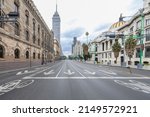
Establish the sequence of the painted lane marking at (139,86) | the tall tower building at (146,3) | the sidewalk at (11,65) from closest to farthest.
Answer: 1. the painted lane marking at (139,86)
2. the sidewalk at (11,65)
3. the tall tower building at (146,3)

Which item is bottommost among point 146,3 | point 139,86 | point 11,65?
point 139,86

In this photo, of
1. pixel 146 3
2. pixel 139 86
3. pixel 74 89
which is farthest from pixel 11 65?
pixel 146 3

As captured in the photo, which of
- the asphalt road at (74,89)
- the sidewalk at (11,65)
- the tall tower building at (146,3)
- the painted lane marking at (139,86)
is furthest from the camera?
the tall tower building at (146,3)

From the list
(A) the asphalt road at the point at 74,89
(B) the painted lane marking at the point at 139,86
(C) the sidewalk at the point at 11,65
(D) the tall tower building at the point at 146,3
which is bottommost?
(B) the painted lane marking at the point at 139,86

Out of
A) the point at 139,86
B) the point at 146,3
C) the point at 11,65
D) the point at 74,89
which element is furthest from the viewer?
the point at 146,3

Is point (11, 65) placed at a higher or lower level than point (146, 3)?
lower

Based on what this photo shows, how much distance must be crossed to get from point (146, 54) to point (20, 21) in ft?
114

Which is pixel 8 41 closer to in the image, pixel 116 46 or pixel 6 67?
pixel 6 67

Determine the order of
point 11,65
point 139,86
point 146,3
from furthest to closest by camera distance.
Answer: point 146,3
point 11,65
point 139,86

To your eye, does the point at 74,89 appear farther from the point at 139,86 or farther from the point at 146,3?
the point at 146,3

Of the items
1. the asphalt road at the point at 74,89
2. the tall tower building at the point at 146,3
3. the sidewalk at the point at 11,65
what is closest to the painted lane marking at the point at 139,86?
the asphalt road at the point at 74,89

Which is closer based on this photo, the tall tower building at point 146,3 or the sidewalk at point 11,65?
the sidewalk at point 11,65

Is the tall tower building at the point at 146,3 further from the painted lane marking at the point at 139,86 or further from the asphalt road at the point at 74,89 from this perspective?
the painted lane marking at the point at 139,86

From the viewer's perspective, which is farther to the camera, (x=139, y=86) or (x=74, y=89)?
(x=139, y=86)
